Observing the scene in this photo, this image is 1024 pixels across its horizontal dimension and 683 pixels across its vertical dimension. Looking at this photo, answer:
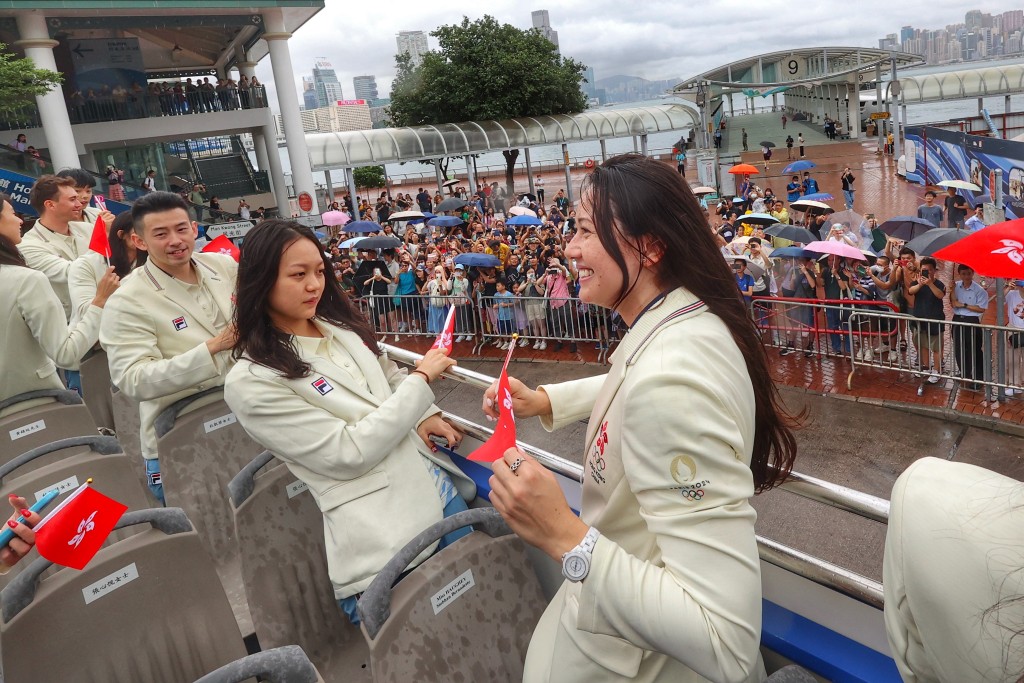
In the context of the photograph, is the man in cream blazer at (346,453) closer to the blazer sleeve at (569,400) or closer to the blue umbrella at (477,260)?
the blazer sleeve at (569,400)

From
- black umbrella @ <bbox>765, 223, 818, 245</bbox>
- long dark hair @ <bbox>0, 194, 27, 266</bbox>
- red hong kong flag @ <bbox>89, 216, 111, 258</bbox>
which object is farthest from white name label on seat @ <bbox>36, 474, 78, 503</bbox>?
black umbrella @ <bbox>765, 223, 818, 245</bbox>

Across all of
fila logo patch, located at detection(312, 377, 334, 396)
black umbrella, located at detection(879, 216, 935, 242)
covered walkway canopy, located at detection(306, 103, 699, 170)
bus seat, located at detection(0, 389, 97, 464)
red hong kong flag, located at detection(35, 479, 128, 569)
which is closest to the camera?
red hong kong flag, located at detection(35, 479, 128, 569)

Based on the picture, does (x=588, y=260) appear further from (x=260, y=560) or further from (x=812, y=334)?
(x=812, y=334)

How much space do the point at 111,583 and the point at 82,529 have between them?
0.76 feet

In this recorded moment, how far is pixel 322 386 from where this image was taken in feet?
7.68

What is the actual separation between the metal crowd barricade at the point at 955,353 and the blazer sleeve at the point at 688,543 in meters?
7.32

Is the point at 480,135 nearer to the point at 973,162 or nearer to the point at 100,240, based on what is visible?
the point at 973,162

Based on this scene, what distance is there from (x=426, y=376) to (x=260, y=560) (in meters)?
0.80

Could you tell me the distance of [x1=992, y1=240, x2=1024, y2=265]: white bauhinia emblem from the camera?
5656mm

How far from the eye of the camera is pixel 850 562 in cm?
Result: 552

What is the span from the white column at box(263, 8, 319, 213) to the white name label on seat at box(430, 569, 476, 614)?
25269 millimetres

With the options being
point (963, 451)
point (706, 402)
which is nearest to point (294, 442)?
point (706, 402)

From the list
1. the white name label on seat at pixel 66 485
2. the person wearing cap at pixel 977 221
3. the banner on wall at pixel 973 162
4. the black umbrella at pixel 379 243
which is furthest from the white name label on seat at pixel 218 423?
the banner on wall at pixel 973 162

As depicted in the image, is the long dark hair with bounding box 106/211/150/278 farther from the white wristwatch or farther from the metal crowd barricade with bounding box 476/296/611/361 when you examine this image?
the metal crowd barricade with bounding box 476/296/611/361
